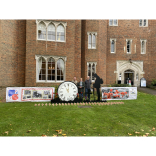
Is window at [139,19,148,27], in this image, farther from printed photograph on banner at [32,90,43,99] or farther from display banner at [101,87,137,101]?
printed photograph on banner at [32,90,43,99]

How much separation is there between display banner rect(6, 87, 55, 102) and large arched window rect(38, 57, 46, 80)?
394 centimetres

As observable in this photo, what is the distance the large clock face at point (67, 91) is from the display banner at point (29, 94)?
78 centimetres

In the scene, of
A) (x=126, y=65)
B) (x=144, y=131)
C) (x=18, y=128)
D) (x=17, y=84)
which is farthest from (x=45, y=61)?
(x=126, y=65)

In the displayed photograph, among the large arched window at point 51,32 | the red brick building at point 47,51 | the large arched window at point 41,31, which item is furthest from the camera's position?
the large arched window at point 51,32

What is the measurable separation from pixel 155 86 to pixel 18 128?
17370 mm

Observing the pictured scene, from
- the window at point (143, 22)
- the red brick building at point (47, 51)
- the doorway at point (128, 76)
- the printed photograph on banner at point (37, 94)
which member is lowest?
the printed photograph on banner at point (37, 94)

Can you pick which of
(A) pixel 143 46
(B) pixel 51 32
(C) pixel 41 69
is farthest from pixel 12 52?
(A) pixel 143 46

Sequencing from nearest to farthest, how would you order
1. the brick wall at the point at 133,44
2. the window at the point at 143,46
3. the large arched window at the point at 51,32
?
the large arched window at the point at 51,32
the brick wall at the point at 133,44
the window at the point at 143,46

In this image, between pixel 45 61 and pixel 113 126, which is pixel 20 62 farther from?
pixel 113 126

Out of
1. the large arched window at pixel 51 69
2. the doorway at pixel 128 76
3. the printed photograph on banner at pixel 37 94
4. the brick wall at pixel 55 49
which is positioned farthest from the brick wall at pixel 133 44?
the printed photograph on banner at pixel 37 94

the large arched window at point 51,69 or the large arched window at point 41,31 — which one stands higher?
the large arched window at point 41,31

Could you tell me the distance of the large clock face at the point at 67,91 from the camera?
789 cm

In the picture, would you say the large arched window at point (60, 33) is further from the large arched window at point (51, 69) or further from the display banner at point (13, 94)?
the display banner at point (13, 94)

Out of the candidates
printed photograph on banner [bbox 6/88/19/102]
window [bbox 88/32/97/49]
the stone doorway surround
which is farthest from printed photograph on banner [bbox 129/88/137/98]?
the stone doorway surround
